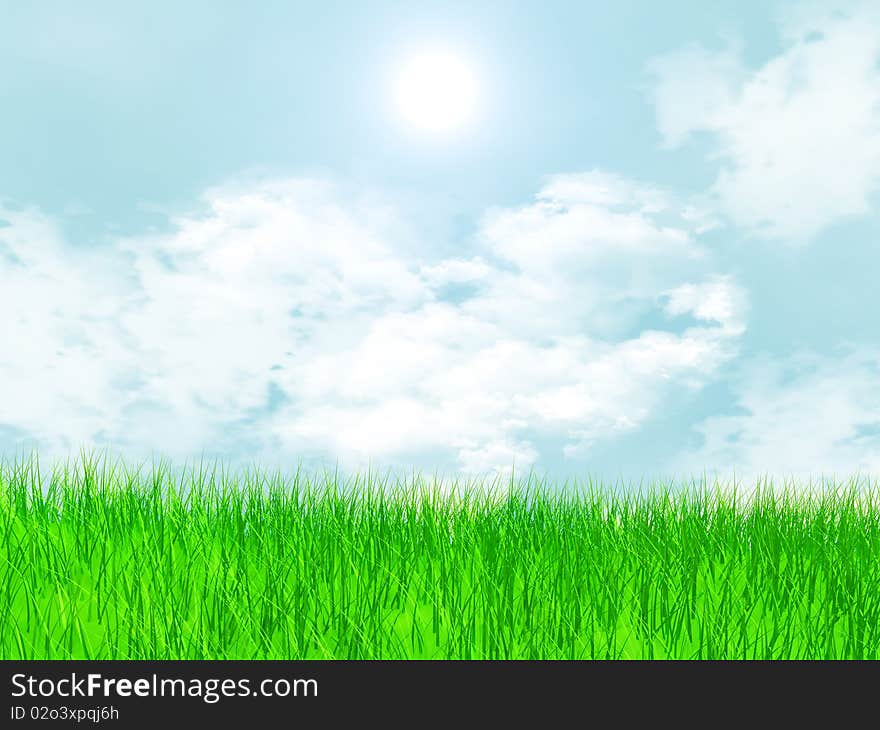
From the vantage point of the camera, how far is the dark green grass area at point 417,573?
10.6 feet

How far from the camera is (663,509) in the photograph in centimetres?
518

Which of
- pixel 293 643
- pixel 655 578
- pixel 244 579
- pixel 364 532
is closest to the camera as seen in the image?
pixel 293 643

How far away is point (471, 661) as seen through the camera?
2.87 meters

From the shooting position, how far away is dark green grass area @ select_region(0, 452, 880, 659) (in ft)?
10.6

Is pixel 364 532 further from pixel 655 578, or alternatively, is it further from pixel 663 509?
pixel 663 509

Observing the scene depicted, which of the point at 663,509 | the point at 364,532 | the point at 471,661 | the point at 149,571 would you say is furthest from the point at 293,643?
the point at 663,509

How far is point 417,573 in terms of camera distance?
391cm
